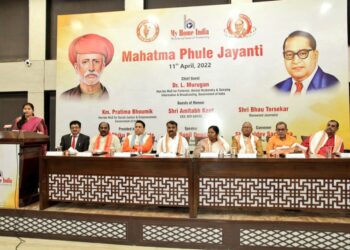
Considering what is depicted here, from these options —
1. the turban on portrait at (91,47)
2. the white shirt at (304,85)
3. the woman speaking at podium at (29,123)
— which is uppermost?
the turban on portrait at (91,47)

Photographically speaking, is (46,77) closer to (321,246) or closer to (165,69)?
(165,69)

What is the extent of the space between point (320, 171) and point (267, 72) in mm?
1891

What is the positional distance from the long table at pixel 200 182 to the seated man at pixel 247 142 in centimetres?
114

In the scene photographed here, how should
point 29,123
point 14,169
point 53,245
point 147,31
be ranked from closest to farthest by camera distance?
1. point 53,245
2. point 14,169
3. point 29,123
4. point 147,31

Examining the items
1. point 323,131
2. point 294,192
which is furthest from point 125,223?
point 323,131

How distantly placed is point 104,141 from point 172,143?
99cm

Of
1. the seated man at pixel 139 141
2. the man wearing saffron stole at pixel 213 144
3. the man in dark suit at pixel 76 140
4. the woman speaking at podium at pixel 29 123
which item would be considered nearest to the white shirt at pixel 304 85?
the man wearing saffron stole at pixel 213 144

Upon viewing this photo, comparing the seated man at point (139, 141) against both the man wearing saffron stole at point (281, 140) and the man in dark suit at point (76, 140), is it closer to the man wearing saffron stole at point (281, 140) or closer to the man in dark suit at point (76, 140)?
the man in dark suit at point (76, 140)

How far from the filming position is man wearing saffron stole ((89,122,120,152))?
165 inches

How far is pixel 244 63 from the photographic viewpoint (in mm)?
4246

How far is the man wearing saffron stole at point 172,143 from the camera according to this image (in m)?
3.91

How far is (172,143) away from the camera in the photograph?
3963 mm

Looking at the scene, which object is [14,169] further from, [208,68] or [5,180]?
[208,68]

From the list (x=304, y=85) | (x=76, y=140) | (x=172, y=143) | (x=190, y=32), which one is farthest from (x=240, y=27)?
(x=76, y=140)
